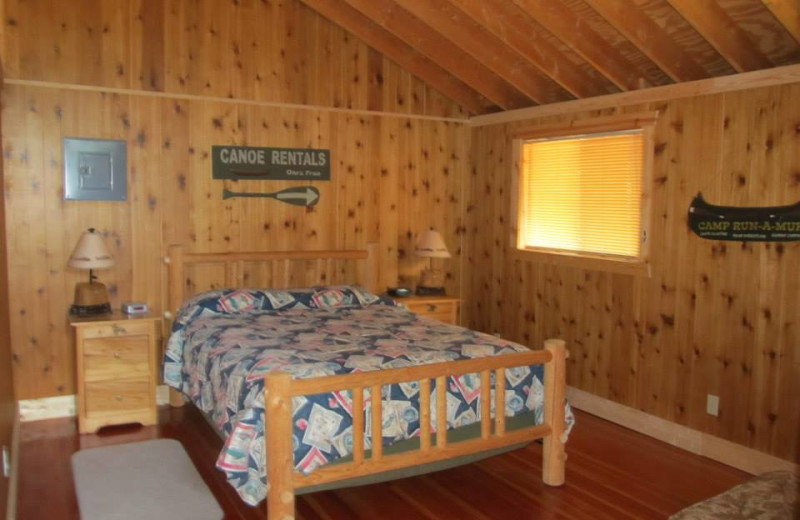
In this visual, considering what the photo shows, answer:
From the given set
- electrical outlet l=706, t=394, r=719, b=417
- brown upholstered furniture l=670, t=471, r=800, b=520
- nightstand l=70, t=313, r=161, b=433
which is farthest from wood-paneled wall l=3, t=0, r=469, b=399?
brown upholstered furniture l=670, t=471, r=800, b=520

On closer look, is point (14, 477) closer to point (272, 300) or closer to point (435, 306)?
point (272, 300)

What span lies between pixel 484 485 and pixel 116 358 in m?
2.39

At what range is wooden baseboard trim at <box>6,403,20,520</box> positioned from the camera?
2.98m

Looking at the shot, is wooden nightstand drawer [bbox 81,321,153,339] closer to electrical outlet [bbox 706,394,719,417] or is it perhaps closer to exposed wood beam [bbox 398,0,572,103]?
exposed wood beam [bbox 398,0,572,103]

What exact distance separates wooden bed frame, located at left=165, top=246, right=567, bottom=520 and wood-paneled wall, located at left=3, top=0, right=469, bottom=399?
8.06 feet

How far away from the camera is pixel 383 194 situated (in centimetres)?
567

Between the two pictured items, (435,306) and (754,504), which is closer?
(754,504)

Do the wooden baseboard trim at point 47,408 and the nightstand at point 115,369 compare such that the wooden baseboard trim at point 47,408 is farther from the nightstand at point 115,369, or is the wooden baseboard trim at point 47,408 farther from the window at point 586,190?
the window at point 586,190

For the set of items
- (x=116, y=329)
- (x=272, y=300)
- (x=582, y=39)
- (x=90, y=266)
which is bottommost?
(x=116, y=329)

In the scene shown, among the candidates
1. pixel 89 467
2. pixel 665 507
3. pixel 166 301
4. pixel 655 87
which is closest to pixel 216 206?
pixel 166 301

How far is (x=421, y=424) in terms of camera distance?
3076mm

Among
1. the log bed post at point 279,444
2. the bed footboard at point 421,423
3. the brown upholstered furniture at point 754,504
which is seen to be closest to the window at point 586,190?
the bed footboard at point 421,423

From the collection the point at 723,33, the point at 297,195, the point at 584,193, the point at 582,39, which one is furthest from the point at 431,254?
the point at 723,33

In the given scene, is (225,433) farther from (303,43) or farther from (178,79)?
(303,43)
